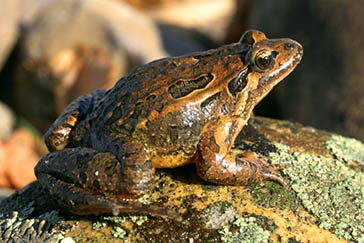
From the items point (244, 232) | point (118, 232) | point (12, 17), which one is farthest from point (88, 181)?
point (12, 17)

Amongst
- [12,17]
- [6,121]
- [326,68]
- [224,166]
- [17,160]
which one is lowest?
[17,160]

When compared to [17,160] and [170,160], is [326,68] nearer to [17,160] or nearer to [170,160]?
[170,160]

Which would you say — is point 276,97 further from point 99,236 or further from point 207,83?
point 99,236

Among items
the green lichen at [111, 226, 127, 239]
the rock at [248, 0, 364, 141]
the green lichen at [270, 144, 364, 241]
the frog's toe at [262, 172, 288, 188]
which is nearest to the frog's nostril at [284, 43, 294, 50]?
the green lichen at [270, 144, 364, 241]

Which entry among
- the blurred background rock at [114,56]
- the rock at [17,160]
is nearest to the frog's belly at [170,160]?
the blurred background rock at [114,56]

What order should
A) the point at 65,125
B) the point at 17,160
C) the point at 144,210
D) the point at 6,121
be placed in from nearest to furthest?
the point at 144,210 < the point at 65,125 < the point at 17,160 < the point at 6,121
